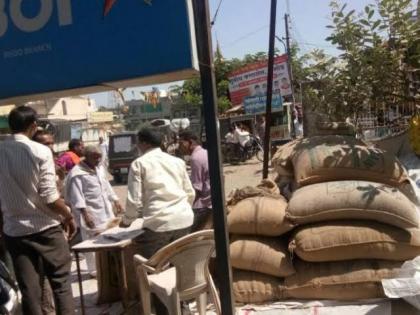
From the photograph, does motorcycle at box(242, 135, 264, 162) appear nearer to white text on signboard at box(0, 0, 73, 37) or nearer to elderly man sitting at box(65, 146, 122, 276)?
elderly man sitting at box(65, 146, 122, 276)

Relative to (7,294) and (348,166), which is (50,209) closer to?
(7,294)

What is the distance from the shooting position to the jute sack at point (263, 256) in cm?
395

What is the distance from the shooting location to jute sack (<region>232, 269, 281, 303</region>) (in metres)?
3.99

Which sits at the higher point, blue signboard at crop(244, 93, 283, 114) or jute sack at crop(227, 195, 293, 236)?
blue signboard at crop(244, 93, 283, 114)

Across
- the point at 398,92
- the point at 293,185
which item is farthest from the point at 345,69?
the point at 293,185

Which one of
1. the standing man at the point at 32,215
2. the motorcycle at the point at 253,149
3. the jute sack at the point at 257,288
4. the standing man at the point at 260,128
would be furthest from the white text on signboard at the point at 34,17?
the standing man at the point at 260,128

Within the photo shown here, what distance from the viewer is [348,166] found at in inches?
164

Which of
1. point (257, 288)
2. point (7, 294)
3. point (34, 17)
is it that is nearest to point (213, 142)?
point (34, 17)

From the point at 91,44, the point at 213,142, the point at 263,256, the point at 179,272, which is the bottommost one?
the point at 263,256

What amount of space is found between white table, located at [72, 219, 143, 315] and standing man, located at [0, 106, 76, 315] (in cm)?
18

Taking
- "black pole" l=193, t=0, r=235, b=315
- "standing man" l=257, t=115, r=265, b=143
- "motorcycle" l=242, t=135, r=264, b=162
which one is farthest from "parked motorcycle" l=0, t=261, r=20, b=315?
"standing man" l=257, t=115, r=265, b=143

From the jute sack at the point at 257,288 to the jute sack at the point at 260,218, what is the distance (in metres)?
0.36

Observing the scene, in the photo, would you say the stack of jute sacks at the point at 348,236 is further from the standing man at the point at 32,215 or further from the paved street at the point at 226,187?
the standing man at the point at 32,215

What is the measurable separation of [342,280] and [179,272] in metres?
1.32
